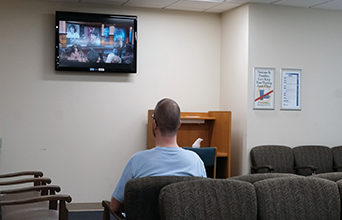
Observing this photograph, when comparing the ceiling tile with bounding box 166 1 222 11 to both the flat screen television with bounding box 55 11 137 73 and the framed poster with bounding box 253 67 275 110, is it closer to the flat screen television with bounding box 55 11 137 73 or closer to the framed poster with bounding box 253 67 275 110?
the flat screen television with bounding box 55 11 137 73

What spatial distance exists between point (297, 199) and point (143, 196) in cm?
95

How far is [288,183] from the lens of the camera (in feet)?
7.90

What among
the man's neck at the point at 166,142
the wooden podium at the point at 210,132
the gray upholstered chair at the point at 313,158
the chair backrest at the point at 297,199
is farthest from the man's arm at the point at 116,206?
the gray upholstered chair at the point at 313,158

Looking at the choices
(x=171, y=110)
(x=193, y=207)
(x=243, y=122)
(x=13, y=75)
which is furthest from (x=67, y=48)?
(x=193, y=207)

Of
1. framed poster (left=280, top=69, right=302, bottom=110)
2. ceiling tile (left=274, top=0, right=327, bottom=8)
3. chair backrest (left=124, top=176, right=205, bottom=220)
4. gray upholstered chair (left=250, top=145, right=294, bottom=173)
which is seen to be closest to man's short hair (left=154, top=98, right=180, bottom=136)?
chair backrest (left=124, top=176, right=205, bottom=220)

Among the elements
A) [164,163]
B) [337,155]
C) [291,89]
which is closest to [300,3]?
[291,89]

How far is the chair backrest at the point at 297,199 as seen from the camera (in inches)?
91.4

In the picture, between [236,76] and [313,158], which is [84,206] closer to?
[236,76]

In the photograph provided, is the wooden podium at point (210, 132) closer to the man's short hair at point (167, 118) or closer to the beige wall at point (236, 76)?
the beige wall at point (236, 76)

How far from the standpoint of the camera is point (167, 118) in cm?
264

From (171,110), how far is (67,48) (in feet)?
10.4

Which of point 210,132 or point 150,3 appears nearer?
point 150,3

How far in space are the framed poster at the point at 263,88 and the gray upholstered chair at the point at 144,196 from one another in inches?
130

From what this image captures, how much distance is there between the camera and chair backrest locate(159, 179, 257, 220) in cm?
210
